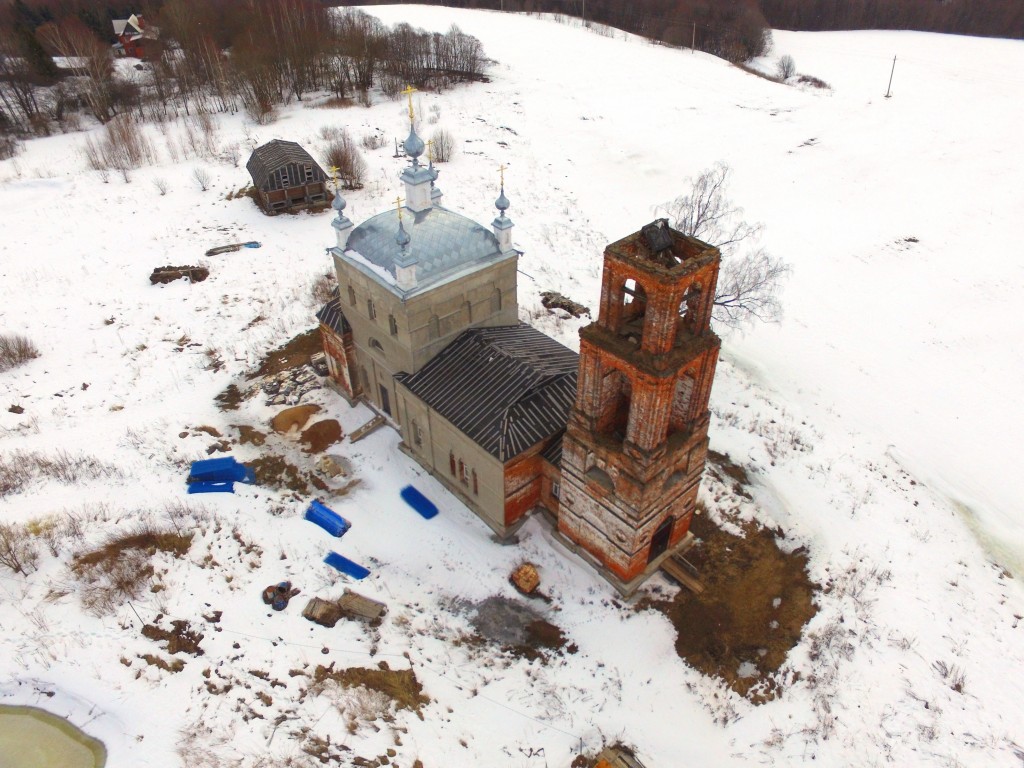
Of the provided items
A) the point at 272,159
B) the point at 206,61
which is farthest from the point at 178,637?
the point at 206,61

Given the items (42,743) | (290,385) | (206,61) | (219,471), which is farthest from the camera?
(206,61)

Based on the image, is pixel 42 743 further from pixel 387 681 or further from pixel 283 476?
pixel 283 476

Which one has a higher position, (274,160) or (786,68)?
(274,160)

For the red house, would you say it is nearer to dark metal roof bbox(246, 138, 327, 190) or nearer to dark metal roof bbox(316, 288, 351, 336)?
dark metal roof bbox(246, 138, 327, 190)

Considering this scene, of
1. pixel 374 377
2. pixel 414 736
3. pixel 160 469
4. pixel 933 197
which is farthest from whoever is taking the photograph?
pixel 933 197

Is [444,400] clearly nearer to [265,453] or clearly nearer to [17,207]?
[265,453]

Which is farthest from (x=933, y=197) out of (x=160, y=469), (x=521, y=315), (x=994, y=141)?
(x=160, y=469)
